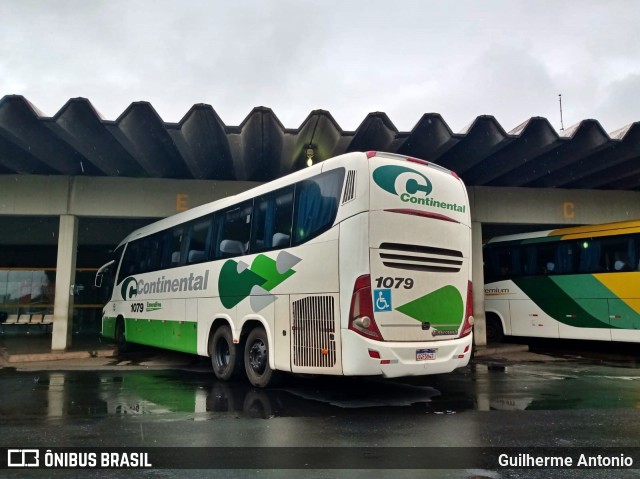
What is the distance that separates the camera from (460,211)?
8.29 meters

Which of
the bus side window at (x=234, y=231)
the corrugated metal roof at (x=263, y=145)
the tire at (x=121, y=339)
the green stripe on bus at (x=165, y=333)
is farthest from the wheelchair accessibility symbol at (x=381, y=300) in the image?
the tire at (x=121, y=339)

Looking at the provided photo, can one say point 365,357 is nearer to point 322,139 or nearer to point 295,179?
point 295,179

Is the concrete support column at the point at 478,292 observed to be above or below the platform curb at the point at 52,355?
above

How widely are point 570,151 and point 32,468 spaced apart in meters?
13.1

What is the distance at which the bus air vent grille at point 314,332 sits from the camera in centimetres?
716

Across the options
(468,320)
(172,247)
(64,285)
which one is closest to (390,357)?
(468,320)

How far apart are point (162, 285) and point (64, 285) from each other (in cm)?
421

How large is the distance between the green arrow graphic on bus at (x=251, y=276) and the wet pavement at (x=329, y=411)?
1600 mm

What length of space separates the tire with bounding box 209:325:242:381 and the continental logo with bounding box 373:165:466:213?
162 inches

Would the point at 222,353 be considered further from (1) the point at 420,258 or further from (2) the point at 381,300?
(1) the point at 420,258

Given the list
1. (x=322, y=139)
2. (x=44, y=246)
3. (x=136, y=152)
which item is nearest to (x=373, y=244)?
(x=322, y=139)

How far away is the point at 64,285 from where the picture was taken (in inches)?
578

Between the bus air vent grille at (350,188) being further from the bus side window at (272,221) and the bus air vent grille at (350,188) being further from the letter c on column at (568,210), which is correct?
the letter c on column at (568,210)

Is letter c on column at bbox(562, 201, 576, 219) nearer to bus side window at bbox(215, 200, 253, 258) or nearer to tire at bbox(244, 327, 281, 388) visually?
bus side window at bbox(215, 200, 253, 258)
